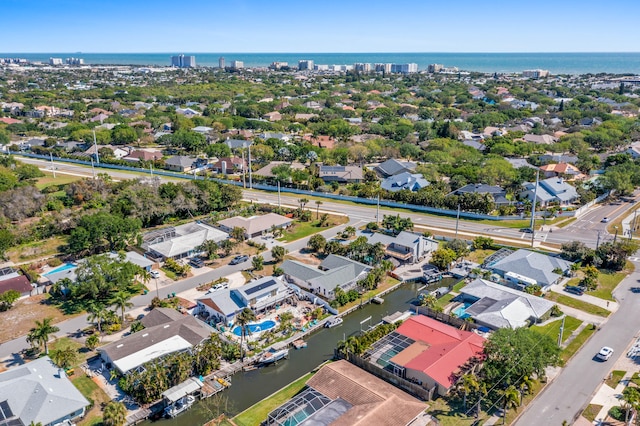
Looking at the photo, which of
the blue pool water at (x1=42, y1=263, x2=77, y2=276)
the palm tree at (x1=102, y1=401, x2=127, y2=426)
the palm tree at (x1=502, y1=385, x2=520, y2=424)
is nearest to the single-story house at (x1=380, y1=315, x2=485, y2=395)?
the palm tree at (x1=502, y1=385, x2=520, y2=424)

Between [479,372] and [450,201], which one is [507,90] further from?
[479,372]

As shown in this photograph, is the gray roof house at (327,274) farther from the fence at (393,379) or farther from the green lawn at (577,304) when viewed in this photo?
the green lawn at (577,304)

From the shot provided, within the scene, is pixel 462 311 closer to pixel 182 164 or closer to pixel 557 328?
pixel 557 328

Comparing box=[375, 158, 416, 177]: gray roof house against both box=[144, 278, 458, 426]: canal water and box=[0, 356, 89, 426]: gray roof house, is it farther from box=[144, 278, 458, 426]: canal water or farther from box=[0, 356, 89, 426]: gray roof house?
box=[0, 356, 89, 426]: gray roof house

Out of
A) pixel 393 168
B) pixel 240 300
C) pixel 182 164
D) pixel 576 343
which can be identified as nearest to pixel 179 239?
pixel 240 300

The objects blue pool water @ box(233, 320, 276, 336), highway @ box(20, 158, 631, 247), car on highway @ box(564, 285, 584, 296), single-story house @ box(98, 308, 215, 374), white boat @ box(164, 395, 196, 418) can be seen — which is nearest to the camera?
white boat @ box(164, 395, 196, 418)

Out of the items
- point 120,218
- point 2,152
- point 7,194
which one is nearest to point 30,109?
point 2,152
